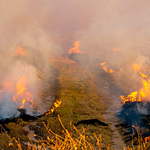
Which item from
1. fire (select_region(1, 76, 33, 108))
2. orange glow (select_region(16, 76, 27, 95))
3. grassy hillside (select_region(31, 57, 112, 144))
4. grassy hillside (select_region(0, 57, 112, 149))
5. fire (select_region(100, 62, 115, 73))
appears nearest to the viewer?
grassy hillside (select_region(0, 57, 112, 149))

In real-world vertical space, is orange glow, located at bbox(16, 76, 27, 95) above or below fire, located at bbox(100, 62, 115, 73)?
below

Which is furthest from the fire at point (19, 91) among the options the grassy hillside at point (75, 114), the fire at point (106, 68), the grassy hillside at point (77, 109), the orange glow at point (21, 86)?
the fire at point (106, 68)

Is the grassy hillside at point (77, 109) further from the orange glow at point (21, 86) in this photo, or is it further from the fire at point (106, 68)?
the fire at point (106, 68)

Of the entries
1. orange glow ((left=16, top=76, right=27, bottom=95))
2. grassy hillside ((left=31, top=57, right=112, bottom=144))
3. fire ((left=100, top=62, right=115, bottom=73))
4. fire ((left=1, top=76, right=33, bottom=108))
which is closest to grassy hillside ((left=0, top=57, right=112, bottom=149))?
grassy hillside ((left=31, top=57, right=112, bottom=144))

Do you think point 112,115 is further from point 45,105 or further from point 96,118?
point 45,105

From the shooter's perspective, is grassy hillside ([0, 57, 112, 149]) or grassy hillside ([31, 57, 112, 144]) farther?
grassy hillside ([31, 57, 112, 144])

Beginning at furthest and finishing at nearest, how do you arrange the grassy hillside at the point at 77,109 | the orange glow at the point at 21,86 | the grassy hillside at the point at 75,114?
1. the orange glow at the point at 21,86
2. the grassy hillside at the point at 77,109
3. the grassy hillside at the point at 75,114

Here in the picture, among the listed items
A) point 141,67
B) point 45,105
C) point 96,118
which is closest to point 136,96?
point 96,118

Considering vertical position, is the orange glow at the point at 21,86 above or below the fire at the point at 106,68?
below

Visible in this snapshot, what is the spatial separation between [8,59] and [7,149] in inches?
5359

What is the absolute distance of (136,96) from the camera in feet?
257

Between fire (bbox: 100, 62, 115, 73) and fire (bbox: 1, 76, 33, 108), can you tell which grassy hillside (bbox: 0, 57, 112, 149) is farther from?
fire (bbox: 100, 62, 115, 73)

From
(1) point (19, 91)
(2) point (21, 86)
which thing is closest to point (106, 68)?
(2) point (21, 86)

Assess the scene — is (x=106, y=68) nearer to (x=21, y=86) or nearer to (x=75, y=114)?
(x=21, y=86)
